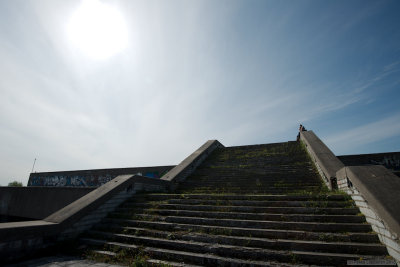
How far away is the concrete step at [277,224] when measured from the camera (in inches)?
A: 146

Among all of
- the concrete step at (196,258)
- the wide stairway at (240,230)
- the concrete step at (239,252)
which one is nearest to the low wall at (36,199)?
the wide stairway at (240,230)

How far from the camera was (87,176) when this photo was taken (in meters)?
15.2

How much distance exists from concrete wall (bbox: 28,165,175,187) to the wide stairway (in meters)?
7.07

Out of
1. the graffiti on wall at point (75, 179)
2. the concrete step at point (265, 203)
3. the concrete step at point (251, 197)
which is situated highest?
the graffiti on wall at point (75, 179)

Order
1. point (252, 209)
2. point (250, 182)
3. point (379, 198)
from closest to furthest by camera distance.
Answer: point (379, 198)
point (252, 209)
point (250, 182)

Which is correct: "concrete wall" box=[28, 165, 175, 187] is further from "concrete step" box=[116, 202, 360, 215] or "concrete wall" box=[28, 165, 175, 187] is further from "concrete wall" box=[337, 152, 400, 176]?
"concrete wall" box=[337, 152, 400, 176]

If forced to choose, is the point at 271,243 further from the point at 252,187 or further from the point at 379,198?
the point at 252,187

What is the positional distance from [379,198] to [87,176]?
17.0 metres

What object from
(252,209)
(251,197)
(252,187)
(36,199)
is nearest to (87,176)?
(36,199)

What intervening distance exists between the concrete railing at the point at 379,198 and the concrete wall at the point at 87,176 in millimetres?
10465

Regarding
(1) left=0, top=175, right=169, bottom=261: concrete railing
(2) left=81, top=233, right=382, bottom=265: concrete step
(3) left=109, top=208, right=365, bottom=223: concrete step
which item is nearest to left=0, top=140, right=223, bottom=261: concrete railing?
(1) left=0, top=175, right=169, bottom=261: concrete railing

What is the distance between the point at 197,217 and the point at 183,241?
3.15 ft

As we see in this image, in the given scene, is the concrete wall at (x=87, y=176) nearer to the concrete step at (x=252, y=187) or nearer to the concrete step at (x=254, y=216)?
the concrete step at (x=252, y=187)

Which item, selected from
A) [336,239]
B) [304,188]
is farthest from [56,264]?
[304,188]
